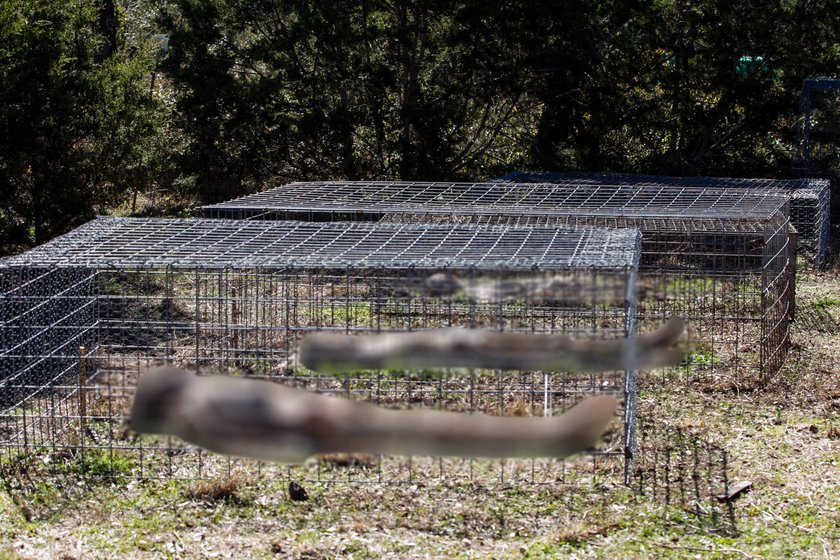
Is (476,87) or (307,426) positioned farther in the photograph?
(476,87)

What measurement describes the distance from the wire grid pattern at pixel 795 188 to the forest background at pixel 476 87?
3005 millimetres

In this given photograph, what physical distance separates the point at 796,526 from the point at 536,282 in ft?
12.6

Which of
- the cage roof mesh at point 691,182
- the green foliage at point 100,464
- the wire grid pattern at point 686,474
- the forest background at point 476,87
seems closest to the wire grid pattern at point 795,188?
the cage roof mesh at point 691,182

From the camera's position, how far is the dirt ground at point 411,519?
4.50 m

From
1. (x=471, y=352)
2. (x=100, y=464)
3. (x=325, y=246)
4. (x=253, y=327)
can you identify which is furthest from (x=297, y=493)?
(x=471, y=352)

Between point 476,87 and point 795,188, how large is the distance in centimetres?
506

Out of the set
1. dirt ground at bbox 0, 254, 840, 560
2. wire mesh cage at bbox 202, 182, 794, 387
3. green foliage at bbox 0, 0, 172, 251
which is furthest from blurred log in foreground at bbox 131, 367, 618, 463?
green foliage at bbox 0, 0, 172, 251

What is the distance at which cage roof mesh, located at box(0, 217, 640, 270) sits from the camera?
5.08m

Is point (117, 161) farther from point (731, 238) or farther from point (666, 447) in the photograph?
point (666, 447)

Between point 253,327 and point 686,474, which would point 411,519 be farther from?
point 686,474

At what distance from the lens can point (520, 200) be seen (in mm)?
9328

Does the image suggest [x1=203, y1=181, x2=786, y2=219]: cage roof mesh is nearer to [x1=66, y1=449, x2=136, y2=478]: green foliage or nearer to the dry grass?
[x1=66, y1=449, x2=136, y2=478]: green foliage

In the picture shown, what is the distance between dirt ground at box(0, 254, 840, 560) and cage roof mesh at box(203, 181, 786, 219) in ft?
10.4

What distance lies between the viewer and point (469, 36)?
46.3ft
